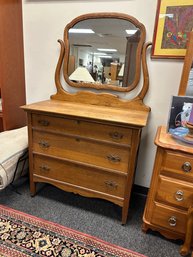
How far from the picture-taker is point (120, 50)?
1480 mm

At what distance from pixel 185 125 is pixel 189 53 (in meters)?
0.48

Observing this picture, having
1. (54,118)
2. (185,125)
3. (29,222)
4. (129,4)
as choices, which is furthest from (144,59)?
(29,222)

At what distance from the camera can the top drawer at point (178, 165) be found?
1.07 meters

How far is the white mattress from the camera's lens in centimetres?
143

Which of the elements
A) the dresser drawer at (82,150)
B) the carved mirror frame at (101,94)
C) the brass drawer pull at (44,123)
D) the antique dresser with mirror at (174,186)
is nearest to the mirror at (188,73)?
the antique dresser with mirror at (174,186)

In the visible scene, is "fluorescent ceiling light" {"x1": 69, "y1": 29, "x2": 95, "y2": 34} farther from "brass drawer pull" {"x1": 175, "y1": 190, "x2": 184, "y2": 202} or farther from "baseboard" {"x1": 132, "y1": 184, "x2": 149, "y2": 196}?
"baseboard" {"x1": 132, "y1": 184, "x2": 149, "y2": 196}

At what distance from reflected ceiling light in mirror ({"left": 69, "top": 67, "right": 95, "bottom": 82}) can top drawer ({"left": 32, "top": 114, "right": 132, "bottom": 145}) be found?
521 millimetres

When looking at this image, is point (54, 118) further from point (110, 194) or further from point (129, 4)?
point (129, 4)

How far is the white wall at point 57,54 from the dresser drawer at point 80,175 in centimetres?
49

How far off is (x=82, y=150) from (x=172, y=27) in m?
1.13

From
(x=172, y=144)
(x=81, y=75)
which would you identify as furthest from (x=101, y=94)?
(x=172, y=144)

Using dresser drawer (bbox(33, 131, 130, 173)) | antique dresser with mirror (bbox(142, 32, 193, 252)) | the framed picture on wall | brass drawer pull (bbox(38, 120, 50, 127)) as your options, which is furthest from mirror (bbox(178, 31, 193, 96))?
brass drawer pull (bbox(38, 120, 50, 127))

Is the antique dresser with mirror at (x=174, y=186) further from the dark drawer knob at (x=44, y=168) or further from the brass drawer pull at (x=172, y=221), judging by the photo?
the dark drawer knob at (x=44, y=168)

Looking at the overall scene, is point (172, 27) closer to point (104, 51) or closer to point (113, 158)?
point (104, 51)
